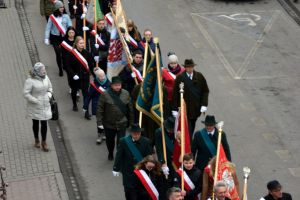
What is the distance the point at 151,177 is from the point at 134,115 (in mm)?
3460

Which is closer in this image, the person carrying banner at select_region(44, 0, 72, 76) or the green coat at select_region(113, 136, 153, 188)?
the green coat at select_region(113, 136, 153, 188)

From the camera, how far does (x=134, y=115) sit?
16828 millimetres

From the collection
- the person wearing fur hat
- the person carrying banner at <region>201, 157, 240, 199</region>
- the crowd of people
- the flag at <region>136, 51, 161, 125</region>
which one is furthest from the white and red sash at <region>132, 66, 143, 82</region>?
the person carrying banner at <region>201, 157, 240, 199</region>

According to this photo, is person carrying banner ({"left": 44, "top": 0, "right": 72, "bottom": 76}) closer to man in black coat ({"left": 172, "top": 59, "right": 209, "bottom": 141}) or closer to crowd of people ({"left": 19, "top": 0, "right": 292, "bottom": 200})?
crowd of people ({"left": 19, "top": 0, "right": 292, "bottom": 200})

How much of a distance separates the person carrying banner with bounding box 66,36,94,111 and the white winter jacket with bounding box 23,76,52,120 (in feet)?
7.37

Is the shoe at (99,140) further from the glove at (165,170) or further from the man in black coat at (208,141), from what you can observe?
the glove at (165,170)

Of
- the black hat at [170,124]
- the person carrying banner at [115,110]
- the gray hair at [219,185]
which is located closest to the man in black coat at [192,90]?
the person carrying banner at [115,110]

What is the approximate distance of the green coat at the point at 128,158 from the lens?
45.7 ft

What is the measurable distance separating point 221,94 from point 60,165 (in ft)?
16.1

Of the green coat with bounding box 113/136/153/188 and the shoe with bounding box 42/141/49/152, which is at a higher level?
the green coat with bounding box 113/136/153/188

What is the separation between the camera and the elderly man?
1202cm

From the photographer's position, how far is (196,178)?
13242 mm

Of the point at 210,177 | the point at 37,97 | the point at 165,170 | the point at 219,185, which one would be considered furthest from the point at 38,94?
the point at 219,185

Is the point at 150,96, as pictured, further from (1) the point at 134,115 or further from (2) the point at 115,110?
(1) the point at 134,115
